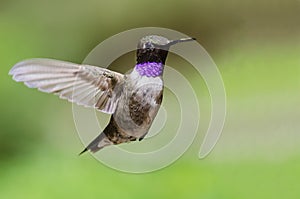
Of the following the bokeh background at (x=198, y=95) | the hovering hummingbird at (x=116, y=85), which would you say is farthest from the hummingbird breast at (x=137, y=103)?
the bokeh background at (x=198, y=95)

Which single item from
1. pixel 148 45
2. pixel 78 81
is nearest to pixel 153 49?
pixel 148 45

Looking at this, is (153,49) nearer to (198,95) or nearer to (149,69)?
(149,69)

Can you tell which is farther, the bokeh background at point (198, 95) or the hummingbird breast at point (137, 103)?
the bokeh background at point (198, 95)

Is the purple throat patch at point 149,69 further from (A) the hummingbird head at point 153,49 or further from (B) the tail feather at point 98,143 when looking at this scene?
(B) the tail feather at point 98,143

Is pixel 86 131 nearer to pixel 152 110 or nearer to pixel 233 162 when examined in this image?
pixel 152 110

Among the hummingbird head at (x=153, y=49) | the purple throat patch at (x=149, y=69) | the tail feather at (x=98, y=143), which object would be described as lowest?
the tail feather at (x=98, y=143)

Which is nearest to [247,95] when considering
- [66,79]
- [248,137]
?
[248,137]
